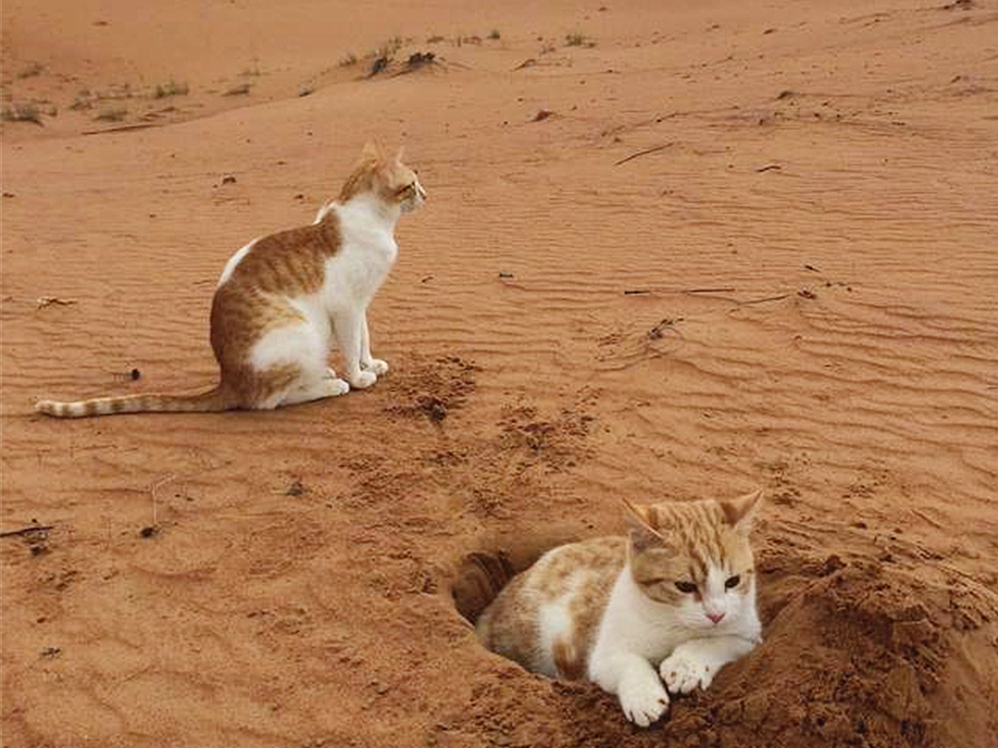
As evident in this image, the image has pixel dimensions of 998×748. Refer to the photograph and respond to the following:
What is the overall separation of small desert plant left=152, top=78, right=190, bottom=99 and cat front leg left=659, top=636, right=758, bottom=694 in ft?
69.6

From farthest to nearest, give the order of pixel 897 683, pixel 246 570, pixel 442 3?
1. pixel 442 3
2. pixel 246 570
3. pixel 897 683

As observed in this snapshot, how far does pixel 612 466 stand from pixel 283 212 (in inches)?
258

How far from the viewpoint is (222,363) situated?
18.7ft

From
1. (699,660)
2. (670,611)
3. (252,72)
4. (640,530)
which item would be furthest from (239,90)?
(699,660)

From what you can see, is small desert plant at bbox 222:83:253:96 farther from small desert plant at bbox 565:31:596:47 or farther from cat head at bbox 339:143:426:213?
→ cat head at bbox 339:143:426:213

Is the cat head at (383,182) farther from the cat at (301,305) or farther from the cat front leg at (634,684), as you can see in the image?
the cat front leg at (634,684)

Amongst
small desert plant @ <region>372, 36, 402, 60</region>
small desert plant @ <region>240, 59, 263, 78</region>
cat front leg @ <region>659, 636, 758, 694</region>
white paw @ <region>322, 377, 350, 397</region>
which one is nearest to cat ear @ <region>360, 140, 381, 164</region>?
white paw @ <region>322, 377, 350, 397</region>

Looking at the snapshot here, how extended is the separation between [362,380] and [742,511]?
3.17 m

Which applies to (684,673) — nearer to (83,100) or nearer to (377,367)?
(377,367)

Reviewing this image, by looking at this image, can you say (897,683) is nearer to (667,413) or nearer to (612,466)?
(612,466)

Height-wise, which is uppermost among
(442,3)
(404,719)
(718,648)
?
(442,3)

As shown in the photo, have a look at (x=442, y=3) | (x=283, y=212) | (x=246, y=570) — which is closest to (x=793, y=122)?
(x=283, y=212)

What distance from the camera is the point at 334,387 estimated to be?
5938mm

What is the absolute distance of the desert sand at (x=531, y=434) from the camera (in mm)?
3424
